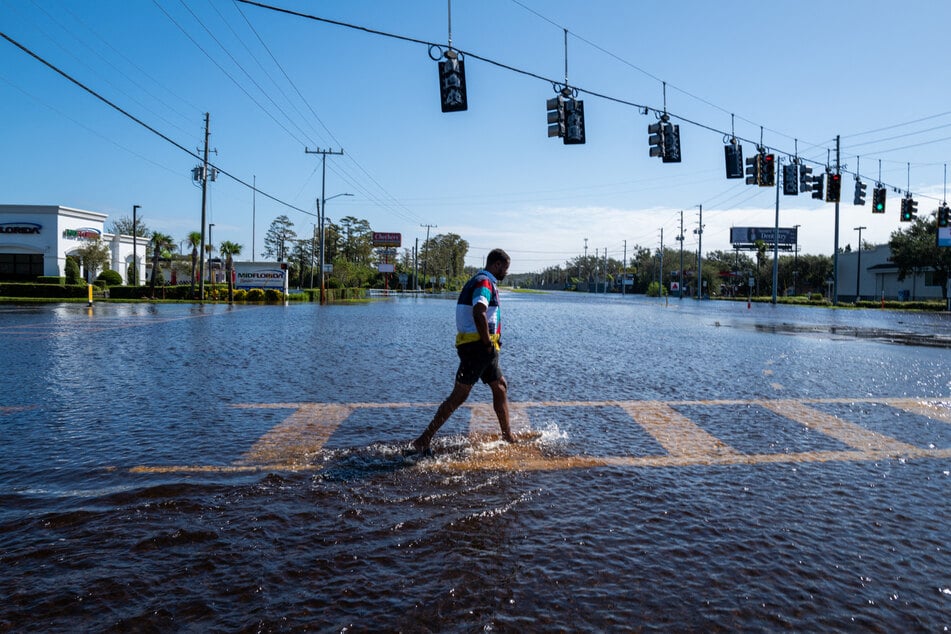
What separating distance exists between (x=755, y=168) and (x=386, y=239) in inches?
3656

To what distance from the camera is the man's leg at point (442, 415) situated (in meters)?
5.59

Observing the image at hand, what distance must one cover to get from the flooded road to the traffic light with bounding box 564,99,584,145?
886 centimetres

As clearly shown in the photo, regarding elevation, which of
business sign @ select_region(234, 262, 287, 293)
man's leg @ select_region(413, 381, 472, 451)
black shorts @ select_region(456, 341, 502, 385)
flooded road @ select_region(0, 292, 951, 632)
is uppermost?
business sign @ select_region(234, 262, 287, 293)

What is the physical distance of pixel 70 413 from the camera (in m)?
7.05

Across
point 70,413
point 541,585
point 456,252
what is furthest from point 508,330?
point 456,252

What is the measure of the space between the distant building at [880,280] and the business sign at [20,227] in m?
78.1

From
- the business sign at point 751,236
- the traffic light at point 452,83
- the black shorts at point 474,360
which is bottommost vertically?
the black shorts at point 474,360

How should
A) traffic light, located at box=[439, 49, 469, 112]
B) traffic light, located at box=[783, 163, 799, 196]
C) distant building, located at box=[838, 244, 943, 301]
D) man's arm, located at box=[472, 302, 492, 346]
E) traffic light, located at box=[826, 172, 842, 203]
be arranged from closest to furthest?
man's arm, located at box=[472, 302, 492, 346] → traffic light, located at box=[439, 49, 469, 112] → traffic light, located at box=[783, 163, 799, 196] → traffic light, located at box=[826, 172, 842, 203] → distant building, located at box=[838, 244, 943, 301]

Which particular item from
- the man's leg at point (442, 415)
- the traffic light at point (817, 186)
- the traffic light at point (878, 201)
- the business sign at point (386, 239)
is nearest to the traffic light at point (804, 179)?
the traffic light at point (817, 186)

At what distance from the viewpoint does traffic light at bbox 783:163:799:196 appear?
972 inches

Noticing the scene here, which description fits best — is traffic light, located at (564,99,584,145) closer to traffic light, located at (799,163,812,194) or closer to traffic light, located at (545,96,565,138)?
traffic light, located at (545,96,565,138)

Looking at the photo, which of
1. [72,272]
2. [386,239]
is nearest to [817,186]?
[72,272]

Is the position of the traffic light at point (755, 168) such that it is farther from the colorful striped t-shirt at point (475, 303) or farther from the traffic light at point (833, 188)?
the colorful striped t-shirt at point (475, 303)

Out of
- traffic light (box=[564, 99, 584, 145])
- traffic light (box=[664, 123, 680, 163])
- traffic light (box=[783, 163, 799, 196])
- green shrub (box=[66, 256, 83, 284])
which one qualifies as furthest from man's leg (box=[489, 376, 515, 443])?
green shrub (box=[66, 256, 83, 284])
